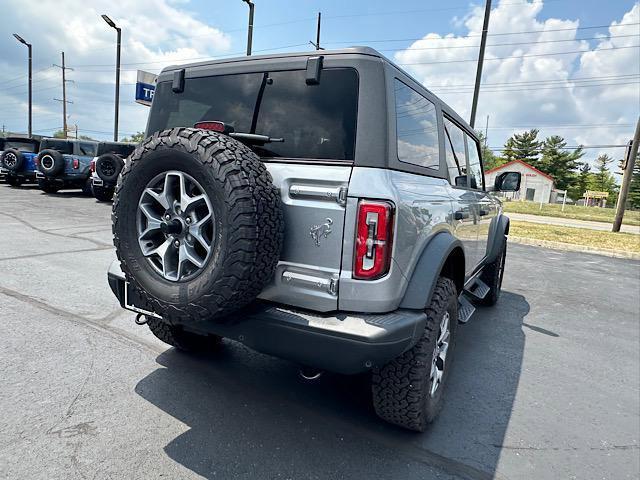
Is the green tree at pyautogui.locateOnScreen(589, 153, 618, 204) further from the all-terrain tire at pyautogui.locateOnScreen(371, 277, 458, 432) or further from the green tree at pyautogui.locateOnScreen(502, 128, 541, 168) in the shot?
the all-terrain tire at pyautogui.locateOnScreen(371, 277, 458, 432)

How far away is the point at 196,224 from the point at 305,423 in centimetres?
131

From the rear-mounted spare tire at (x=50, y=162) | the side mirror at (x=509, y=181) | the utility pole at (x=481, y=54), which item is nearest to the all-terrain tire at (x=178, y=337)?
the side mirror at (x=509, y=181)

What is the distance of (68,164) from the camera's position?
1335 cm

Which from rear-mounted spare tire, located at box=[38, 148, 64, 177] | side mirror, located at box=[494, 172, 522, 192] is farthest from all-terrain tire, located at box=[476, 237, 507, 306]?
rear-mounted spare tire, located at box=[38, 148, 64, 177]

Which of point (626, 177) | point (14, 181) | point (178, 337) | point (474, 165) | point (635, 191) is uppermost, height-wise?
point (635, 191)

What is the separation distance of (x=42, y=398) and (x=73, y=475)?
30.5 inches

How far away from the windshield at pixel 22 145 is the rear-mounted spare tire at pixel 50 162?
14.5ft

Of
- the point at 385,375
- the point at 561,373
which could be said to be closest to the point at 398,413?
the point at 385,375

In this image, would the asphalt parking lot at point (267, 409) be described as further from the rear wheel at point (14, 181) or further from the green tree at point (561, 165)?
the green tree at point (561, 165)

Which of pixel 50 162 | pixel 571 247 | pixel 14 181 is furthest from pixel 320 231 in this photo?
pixel 14 181

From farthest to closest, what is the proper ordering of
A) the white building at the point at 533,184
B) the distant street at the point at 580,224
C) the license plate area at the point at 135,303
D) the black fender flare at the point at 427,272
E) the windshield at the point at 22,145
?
the white building at the point at 533,184, the distant street at the point at 580,224, the windshield at the point at 22,145, the license plate area at the point at 135,303, the black fender flare at the point at 427,272

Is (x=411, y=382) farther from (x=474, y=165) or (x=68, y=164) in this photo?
(x=68, y=164)

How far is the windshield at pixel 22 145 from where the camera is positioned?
16.3 m

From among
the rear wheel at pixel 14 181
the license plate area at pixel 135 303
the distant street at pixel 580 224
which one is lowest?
the rear wheel at pixel 14 181
